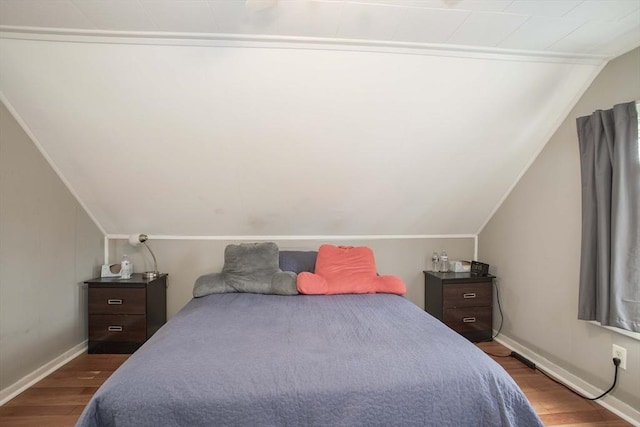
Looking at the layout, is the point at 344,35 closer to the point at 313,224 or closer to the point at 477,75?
the point at 477,75

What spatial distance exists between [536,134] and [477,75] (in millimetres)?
805

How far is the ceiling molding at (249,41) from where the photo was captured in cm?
169

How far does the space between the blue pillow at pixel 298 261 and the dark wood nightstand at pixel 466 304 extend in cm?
119

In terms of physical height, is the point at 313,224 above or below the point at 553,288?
above

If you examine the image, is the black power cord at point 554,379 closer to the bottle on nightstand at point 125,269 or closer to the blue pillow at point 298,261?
the blue pillow at point 298,261

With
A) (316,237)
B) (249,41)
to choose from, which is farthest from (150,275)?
(249,41)

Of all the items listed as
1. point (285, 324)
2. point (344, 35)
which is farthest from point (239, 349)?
point (344, 35)

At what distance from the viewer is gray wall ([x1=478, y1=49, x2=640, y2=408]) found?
1909 mm

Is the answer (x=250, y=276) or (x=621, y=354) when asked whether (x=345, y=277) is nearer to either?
(x=250, y=276)

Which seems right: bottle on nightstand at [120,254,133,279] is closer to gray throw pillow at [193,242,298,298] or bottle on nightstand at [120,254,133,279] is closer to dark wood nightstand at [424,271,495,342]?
gray throw pillow at [193,242,298,298]

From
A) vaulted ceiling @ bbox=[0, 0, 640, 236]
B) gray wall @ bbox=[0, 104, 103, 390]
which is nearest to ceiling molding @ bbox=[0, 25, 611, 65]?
vaulted ceiling @ bbox=[0, 0, 640, 236]

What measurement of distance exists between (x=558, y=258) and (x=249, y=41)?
8.44ft

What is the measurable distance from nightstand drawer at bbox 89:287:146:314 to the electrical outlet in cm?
333

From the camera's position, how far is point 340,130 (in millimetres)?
2229
